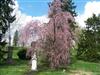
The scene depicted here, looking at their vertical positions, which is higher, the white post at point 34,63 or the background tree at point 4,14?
the background tree at point 4,14

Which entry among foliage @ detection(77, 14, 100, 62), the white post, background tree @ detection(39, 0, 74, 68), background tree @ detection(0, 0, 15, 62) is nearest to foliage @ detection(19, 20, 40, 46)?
background tree @ detection(39, 0, 74, 68)

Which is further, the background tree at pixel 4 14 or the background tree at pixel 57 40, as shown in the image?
the background tree at pixel 4 14

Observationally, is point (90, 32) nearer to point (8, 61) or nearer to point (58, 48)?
point (8, 61)

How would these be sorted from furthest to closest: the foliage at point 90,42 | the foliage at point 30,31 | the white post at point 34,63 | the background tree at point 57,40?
the foliage at point 90,42 → the foliage at point 30,31 → the background tree at point 57,40 → the white post at point 34,63

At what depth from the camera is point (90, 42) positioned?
60094 millimetres

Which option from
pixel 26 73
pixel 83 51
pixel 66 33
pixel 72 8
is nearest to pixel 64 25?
pixel 66 33

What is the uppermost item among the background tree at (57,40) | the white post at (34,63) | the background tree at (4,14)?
the background tree at (4,14)

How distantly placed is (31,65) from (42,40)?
2.88 meters

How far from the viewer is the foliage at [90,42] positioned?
59697 mm

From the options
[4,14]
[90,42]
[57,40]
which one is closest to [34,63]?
[57,40]

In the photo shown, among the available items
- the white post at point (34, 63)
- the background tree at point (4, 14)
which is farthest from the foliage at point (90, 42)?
the white post at point (34, 63)

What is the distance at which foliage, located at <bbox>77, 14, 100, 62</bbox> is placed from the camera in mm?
59697

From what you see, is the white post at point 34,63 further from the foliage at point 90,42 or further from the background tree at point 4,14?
the foliage at point 90,42

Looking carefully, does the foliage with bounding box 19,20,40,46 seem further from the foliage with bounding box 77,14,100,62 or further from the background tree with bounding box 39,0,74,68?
the foliage with bounding box 77,14,100,62
